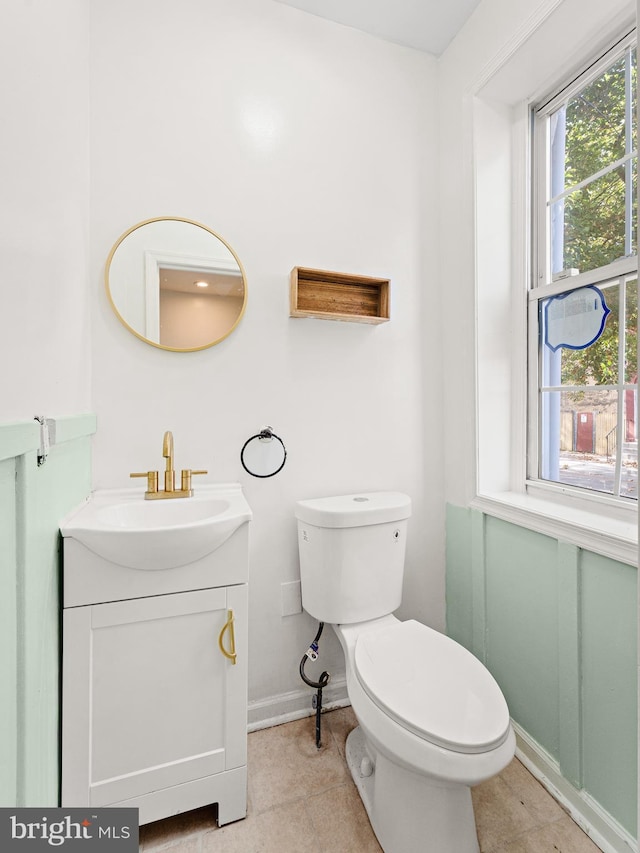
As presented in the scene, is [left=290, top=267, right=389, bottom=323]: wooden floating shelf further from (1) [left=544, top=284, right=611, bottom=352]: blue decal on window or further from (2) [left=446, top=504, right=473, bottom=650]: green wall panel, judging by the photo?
(2) [left=446, top=504, right=473, bottom=650]: green wall panel

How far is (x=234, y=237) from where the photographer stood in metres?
1.46

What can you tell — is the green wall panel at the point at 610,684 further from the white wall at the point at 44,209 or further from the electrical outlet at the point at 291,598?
the white wall at the point at 44,209

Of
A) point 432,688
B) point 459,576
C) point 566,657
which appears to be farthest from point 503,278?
point 432,688

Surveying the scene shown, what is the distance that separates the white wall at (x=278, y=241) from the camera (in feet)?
4.45

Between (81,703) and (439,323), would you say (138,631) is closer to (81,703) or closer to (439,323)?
(81,703)

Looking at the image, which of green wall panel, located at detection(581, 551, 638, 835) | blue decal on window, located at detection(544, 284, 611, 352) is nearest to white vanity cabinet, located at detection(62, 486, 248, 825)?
green wall panel, located at detection(581, 551, 638, 835)

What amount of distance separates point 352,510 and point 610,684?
81cm

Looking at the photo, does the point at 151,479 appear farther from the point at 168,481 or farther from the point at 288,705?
the point at 288,705

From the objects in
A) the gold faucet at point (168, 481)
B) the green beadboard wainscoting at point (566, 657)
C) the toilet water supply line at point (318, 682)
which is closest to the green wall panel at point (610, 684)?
the green beadboard wainscoting at point (566, 657)

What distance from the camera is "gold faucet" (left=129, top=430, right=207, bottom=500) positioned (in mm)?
1300

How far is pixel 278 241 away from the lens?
1517 millimetres

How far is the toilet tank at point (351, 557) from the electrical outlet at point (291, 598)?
8 centimetres

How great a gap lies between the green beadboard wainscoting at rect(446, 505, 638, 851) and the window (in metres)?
0.29

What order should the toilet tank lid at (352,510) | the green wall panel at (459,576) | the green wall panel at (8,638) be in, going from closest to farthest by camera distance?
the green wall panel at (8,638)
the toilet tank lid at (352,510)
the green wall panel at (459,576)
